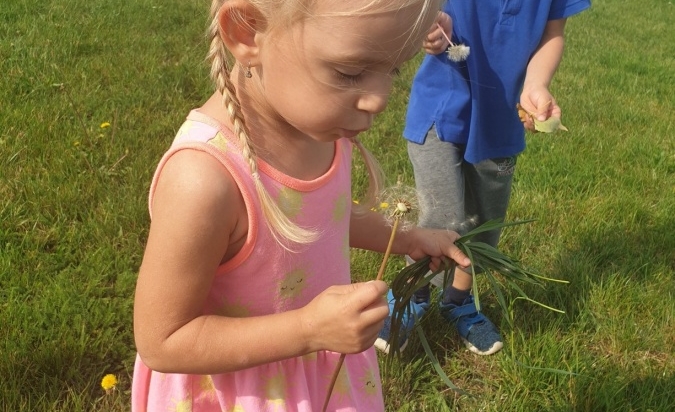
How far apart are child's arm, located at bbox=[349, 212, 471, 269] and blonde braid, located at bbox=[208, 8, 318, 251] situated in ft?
1.43

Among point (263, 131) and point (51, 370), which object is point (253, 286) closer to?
point (263, 131)

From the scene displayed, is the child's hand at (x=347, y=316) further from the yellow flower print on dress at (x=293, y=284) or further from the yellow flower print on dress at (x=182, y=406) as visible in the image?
the yellow flower print on dress at (x=182, y=406)

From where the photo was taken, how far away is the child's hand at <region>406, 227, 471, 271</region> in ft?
5.40

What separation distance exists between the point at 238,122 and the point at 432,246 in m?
0.65

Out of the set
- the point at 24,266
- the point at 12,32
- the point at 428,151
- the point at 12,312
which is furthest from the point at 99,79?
the point at 428,151

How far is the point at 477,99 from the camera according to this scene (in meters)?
2.36

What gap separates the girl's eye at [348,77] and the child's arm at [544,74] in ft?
3.17

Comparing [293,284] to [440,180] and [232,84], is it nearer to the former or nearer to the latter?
[232,84]

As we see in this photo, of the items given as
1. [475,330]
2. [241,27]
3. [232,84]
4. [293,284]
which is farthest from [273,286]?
[475,330]

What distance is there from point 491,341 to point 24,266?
5.95 ft

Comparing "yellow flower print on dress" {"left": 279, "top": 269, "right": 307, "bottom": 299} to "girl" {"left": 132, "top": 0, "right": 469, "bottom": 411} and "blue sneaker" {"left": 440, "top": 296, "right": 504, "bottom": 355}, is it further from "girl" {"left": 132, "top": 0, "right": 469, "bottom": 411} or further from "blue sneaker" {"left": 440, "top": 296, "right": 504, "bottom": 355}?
"blue sneaker" {"left": 440, "top": 296, "right": 504, "bottom": 355}

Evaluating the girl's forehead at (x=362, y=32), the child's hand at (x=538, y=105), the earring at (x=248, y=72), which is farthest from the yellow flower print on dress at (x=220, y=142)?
the child's hand at (x=538, y=105)

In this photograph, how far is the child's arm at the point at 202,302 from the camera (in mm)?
1129

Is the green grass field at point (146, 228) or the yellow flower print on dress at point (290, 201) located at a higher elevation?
the yellow flower print on dress at point (290, 201)
